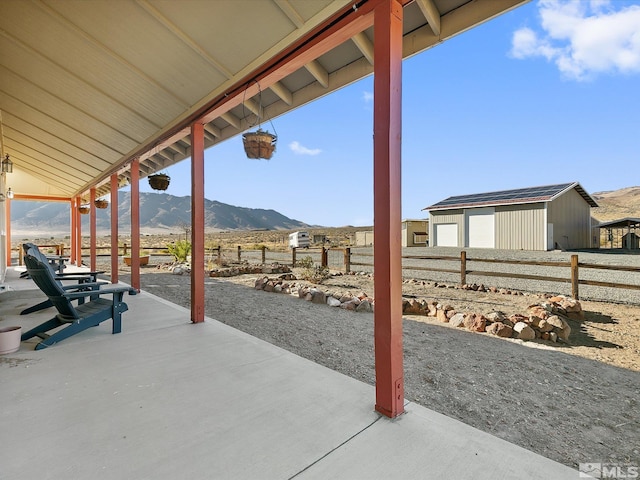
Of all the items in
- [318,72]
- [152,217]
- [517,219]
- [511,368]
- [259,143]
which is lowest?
[511,368]

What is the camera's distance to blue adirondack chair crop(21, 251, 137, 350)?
3.11 m

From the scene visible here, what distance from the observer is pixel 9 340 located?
300cm

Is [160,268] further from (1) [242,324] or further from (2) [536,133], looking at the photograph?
(2) [536,133]

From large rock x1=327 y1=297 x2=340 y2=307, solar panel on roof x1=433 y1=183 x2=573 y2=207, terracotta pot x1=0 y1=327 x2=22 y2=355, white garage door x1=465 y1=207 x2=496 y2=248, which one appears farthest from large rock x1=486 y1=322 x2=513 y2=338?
white garage door x1=465 y1=207 x2=496 y2=248

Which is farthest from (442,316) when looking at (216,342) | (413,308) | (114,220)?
(114,220)

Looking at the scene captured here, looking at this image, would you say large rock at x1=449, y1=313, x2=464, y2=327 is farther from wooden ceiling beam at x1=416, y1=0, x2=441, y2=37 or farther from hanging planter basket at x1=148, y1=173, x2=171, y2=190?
hanging planter basket at x1=148, y1=173, x2=171, y2=190

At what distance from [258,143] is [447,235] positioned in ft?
65.7

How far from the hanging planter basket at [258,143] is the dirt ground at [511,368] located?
7.03 feet

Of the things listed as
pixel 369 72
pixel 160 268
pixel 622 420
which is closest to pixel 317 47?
pixel 369 72

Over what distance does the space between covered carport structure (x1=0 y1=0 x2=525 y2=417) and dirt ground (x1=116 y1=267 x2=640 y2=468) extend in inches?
33.5

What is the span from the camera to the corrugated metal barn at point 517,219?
17156mm

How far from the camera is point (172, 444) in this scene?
167cm

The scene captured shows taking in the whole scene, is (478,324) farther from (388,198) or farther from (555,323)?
(388,198)

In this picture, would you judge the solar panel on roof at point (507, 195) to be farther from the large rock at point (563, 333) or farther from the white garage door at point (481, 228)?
the large rock at point (563, 333)
